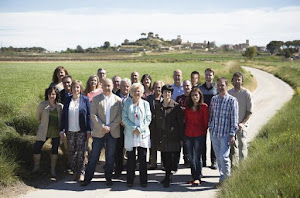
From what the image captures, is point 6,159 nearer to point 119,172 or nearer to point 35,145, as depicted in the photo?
point 35,145

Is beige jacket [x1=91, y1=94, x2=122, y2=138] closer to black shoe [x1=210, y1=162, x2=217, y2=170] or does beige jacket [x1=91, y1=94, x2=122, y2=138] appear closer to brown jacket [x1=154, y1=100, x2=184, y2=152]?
brown jacket [x1=154, y1=100, x2=184, y2=152]

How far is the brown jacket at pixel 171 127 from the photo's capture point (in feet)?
22.8

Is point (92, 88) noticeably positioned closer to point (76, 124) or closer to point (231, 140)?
point (76, 124)

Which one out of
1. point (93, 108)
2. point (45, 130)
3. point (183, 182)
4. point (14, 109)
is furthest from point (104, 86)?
point (14, 109)

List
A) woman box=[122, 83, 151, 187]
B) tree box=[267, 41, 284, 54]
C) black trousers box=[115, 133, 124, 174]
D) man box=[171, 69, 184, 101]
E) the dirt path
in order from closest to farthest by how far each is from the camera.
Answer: the dirt path, woman box=[122, 83, 151, 187], black trousers box=[115, 133, 124, 174], man box=[171, 69, 184, 101], tree box=[267, 41, 284, 54]

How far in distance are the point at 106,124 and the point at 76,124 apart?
0.70 m

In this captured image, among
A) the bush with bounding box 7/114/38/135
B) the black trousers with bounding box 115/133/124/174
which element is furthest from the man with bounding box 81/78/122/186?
the bush with bounding box 7/114/38/135

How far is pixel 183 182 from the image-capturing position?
705 cm

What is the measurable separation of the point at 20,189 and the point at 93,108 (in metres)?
2.08

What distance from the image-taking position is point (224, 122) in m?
6.55

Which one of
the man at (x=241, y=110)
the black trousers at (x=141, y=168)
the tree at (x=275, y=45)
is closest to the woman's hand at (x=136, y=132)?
the black trousers at (x=141, y=168)

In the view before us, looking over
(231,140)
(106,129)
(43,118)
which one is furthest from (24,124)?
(231,140)

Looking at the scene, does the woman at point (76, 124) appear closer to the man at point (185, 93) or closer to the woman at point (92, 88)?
the woman at point (92, 88)

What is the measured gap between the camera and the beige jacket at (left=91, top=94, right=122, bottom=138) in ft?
22.2
